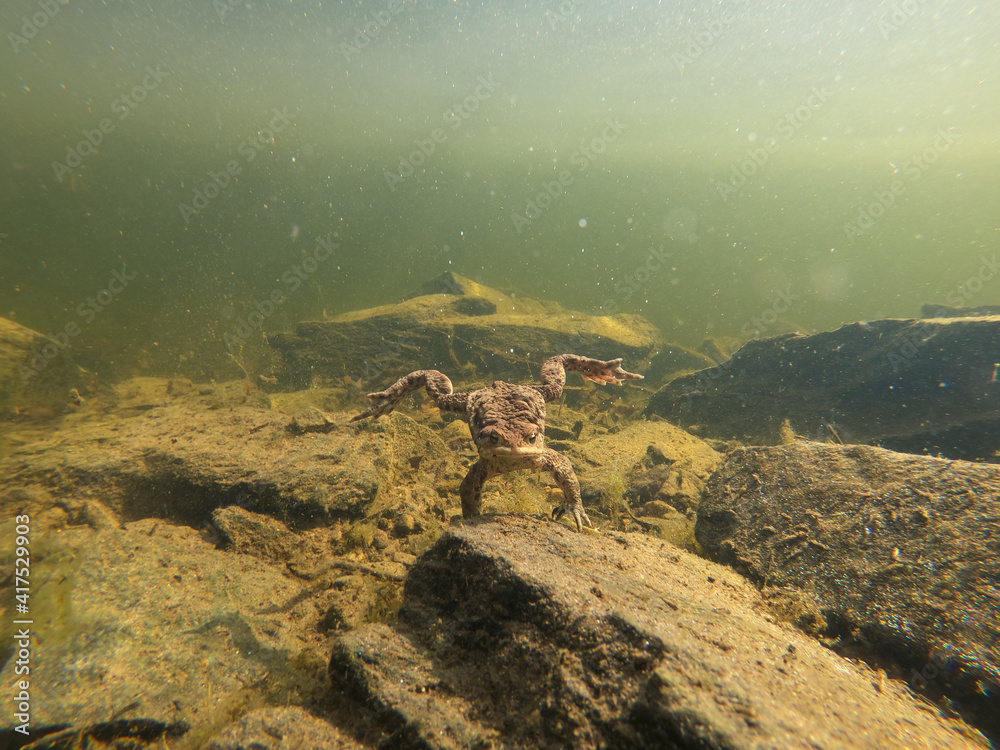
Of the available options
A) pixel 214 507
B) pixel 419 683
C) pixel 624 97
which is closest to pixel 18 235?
pixel 214 507

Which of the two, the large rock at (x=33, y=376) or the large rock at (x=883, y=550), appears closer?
the large rock at (x=883, y=550)

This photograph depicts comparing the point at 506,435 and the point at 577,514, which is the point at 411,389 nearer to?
the point at 506,435

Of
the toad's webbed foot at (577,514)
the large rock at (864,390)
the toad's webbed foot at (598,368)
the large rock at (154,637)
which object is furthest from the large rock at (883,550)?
the large rock at (864,390)

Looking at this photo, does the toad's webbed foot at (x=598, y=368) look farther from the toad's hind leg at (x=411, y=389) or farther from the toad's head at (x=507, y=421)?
the toad's hind leg at (x=411, y=389)

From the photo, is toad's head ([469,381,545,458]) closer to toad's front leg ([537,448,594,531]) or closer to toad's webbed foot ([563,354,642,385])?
toad's front leg ([537,448,594,531])

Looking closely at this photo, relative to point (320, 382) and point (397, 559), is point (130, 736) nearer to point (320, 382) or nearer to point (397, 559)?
point (397, 559)

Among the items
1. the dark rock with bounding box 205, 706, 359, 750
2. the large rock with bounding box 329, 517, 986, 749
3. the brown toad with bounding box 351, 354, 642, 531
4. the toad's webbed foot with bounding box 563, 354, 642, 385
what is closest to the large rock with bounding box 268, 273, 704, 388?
the toad's webbed foot with bounding box 563, 354, 642, 385

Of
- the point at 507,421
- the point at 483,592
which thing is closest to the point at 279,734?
the point at 483,592
